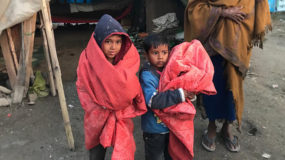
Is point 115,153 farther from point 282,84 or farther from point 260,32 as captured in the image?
point 282,84

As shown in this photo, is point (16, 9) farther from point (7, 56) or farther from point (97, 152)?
point (97, 152)

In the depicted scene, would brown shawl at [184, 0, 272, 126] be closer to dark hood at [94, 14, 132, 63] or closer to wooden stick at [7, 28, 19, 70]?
dark hood at [94, 14, 132, 63]

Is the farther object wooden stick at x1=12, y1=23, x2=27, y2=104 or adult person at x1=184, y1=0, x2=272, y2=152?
wooden stick at x1=12, y1=23, x2=27, y2=104

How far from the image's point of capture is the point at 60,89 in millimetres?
2453

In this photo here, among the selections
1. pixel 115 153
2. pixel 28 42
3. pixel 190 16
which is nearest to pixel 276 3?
pixel 190 16

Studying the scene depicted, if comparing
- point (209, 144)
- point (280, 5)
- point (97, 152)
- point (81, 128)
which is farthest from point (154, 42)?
point (280, 5)

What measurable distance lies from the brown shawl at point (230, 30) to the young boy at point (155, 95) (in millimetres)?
599

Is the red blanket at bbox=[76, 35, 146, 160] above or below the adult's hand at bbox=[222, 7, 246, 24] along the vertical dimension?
below

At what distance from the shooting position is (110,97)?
5.41 feet

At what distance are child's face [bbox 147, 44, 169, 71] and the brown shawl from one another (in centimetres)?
63

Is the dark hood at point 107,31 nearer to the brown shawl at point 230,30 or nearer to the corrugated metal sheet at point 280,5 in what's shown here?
the brown shawl at point 230,30

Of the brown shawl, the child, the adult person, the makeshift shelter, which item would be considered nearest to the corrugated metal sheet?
the adult person

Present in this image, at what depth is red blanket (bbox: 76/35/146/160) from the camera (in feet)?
5.40

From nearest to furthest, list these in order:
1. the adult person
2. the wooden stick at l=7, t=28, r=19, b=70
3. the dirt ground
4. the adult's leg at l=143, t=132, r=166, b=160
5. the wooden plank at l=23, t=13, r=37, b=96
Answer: the adult's leg at l=143, t=132, r=166, b=160 → the adult person → the dirt ground → the wooden plank at l=23, t=13, r=37, b=96 → the wooden stick at l=7, t=28, r=19, b=70
